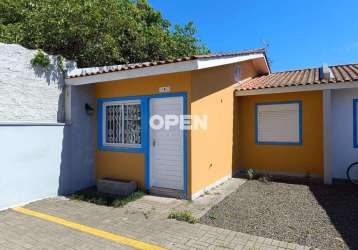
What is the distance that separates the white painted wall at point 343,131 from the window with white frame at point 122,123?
21.7 feet

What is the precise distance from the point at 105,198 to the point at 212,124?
3723 mm

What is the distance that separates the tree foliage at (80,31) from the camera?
11289 millimetres

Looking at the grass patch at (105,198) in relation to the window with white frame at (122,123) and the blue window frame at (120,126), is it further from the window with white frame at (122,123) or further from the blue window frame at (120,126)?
the window with white frame at (122,123)

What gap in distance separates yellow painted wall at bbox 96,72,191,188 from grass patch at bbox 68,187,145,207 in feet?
2.02

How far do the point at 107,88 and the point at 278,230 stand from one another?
630cm

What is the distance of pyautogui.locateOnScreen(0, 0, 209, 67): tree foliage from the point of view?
11289mm

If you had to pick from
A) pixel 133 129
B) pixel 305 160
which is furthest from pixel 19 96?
pixel 305 160

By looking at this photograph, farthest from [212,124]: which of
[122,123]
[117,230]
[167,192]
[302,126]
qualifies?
[117,230]

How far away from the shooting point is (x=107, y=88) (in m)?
8.93

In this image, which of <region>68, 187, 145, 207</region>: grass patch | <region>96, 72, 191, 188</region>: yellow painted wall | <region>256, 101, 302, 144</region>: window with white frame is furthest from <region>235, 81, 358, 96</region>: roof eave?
<region>68, 187, 145, 207</region>: grass patch

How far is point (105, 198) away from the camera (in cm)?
767

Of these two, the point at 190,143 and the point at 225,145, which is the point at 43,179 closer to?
the point at 190,143

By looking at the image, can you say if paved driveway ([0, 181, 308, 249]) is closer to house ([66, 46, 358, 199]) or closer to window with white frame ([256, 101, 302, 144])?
house ([66, 46, 358, 199])

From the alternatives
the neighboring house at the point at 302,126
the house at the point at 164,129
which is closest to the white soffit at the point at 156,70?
the house at the point at 164,129
